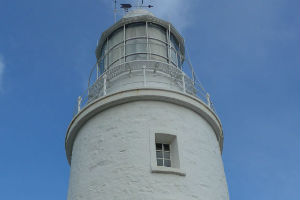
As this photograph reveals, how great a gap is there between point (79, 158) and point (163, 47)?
5504 mm

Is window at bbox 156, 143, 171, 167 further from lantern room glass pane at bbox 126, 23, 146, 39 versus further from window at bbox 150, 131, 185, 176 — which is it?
lantern room glass pane at bbox 126, 23, 146, 39

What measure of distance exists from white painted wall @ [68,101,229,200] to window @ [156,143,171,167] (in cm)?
50

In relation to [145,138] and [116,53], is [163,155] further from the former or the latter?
[116,53]

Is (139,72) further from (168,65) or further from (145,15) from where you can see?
(145,15)

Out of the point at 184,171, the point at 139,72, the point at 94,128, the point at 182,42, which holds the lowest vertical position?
the point at 184,171

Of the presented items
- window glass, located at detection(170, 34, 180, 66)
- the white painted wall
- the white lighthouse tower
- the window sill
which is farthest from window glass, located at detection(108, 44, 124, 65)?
the window sill

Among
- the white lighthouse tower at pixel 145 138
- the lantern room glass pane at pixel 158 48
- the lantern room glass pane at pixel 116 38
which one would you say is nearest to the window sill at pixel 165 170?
the white lighthouse tower at pixel 145 138

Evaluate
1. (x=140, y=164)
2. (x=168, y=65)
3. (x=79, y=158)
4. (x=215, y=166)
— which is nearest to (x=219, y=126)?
(x=215, y=166)

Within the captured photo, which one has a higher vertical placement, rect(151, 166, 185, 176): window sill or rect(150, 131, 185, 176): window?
rect(150, 131, 185, 176): window

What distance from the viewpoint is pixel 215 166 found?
11266 millimetres

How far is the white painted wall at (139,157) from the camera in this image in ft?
32.6

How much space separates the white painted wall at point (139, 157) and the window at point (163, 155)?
498 millimetres

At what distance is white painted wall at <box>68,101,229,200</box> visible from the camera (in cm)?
994

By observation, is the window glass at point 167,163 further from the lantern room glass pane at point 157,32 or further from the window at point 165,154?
the lantern room glass pane at point 157,32
